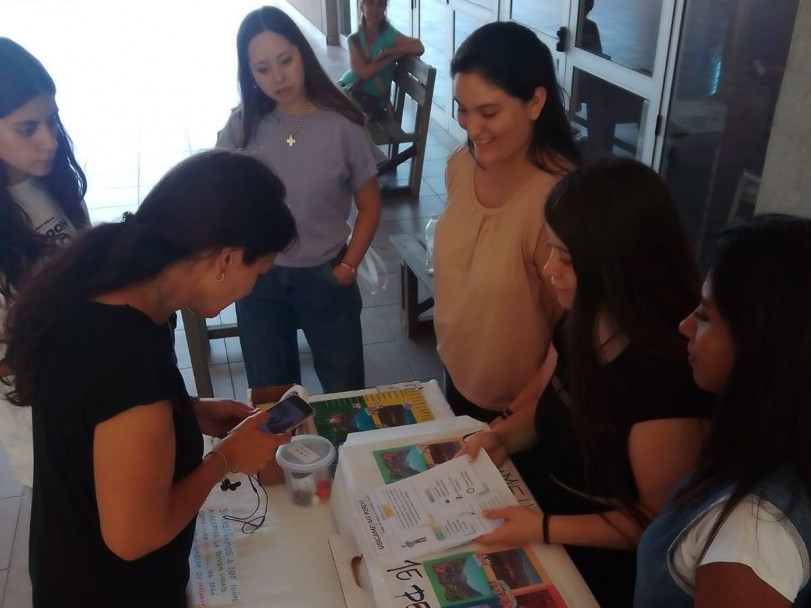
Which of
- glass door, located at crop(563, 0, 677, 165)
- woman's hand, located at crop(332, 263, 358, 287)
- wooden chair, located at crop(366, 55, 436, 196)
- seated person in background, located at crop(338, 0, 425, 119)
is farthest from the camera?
seated person in background, located at crop(338, 0, 425, 119)

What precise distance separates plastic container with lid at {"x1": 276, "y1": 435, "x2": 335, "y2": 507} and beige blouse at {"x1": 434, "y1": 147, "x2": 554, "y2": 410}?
47 centimetres

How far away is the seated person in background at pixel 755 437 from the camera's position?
2.60ft

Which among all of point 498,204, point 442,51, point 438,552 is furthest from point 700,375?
point 442,51

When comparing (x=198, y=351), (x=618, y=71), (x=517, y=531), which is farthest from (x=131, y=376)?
(x=618, y=71)

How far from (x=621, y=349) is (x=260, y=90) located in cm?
126

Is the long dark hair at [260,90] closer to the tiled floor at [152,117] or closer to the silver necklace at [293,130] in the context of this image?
the silver necklace at [293,130]

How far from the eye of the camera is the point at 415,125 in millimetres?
4680

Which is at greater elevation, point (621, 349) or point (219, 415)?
point (621, 349)

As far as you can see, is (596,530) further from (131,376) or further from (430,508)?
(131,376)

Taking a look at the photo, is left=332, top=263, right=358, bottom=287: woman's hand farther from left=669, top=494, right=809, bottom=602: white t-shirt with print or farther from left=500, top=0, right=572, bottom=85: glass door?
left=500, top=0, right=572, bottom=85: glass door

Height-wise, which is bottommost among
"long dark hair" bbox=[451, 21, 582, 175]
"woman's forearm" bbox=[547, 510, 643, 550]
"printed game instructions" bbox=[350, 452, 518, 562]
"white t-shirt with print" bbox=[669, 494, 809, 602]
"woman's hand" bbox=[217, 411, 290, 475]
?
"woman's forearm" bbox=[547, 510, 643, 550]

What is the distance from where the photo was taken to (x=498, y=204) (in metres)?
1.56

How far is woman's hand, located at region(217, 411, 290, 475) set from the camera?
1.16 meters

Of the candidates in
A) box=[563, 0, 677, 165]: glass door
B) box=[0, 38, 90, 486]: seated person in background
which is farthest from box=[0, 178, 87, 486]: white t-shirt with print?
box=[563, 0, 677, 165]: glass door
